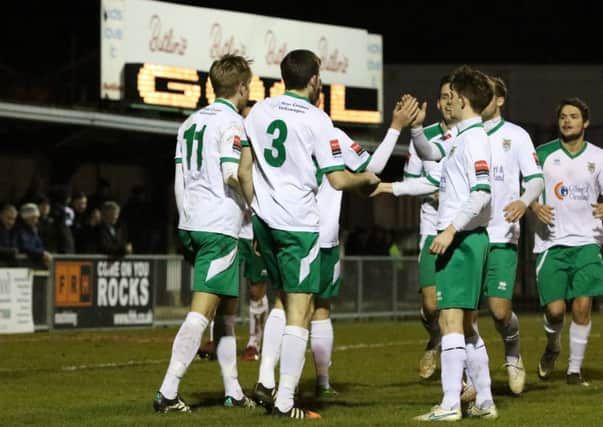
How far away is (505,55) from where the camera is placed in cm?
4584

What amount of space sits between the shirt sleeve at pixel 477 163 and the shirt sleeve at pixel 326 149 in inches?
30.6

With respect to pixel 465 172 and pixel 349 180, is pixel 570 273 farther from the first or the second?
pixel 349 180

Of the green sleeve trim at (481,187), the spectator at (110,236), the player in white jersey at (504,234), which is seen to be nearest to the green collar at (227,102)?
the green sleeve trim at (481,187)

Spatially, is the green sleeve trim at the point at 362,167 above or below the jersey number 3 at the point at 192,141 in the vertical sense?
below

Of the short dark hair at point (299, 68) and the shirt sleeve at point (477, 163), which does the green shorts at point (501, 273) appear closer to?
the shirt sleeve at point (477, 163)

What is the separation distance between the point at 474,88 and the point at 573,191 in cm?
316

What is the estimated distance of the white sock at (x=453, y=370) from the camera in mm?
8297

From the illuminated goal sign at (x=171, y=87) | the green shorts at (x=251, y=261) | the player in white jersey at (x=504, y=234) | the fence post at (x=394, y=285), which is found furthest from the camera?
the illuminated goal sign at (x=171, y=87)

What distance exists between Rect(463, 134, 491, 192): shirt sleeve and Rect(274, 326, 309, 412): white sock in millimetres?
1421

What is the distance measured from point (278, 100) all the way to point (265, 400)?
185 cm

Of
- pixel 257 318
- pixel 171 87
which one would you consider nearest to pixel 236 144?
pixel 257 318

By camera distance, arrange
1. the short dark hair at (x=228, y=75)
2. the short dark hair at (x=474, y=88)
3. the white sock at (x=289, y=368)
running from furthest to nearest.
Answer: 1. the short dark hair at (x=228, y=75)
2. the short dark hair at (x=474, y=88)
3. the white sock at (x=289, y=368)

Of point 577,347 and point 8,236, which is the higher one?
point 8,236

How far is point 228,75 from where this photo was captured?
29.9 ft
